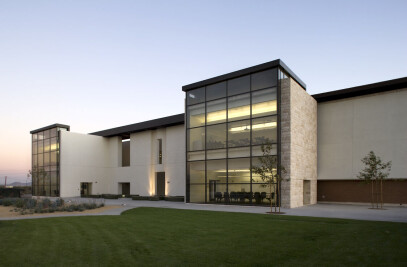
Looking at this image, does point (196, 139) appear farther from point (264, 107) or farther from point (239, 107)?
point (264, 107)

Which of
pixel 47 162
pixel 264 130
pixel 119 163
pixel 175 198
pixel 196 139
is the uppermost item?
pixel 264 130

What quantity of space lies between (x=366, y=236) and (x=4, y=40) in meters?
24.5

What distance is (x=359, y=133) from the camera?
75.6ft

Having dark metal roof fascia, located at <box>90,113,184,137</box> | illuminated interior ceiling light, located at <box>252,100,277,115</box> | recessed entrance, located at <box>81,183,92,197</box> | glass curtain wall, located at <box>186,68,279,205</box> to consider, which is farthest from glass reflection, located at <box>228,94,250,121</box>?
recessed entrance, located at <box>81,183,92,197</box>

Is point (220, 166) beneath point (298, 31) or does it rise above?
beneath

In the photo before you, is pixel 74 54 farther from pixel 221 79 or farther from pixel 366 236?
pixel 366 236

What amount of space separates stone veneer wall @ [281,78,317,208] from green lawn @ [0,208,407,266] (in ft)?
27.6

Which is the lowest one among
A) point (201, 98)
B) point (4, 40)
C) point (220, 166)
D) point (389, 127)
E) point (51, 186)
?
point (51, 186)

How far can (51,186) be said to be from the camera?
37.6 meters

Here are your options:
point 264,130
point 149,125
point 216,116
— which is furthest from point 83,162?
point 264,130

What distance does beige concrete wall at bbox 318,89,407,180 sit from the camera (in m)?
21.5

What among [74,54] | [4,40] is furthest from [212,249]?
[74,54]

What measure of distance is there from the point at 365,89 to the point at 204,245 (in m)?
19.7

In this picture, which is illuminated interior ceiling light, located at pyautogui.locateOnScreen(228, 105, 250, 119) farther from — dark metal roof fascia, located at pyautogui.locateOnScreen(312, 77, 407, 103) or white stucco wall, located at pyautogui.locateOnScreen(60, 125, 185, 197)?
white stucco wall, located at pyautogui.locateOnScreen(60, 125, 185, 197)
